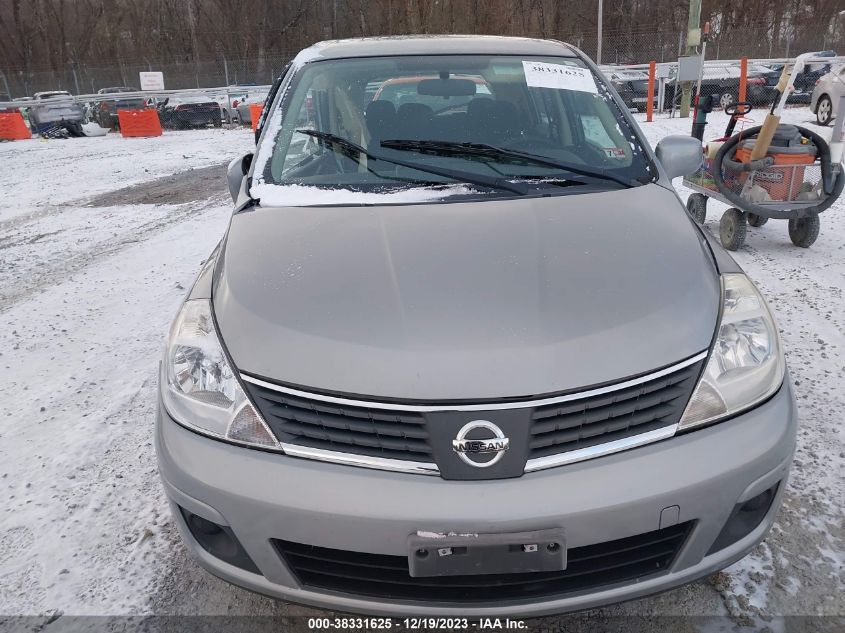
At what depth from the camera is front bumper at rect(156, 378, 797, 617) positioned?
1.44 meters

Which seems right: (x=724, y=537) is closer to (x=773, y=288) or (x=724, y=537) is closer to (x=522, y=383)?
(x=522, y=383)

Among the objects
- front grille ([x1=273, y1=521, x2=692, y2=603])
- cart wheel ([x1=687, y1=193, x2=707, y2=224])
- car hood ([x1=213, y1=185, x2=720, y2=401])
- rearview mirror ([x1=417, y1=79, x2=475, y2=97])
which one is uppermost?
rearview mirror ([x1=417, y1=79, x2=475, y2=97])

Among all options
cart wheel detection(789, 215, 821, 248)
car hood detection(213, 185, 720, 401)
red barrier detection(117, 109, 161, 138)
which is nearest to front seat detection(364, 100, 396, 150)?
car hood detection(213, 185, 720, 401)

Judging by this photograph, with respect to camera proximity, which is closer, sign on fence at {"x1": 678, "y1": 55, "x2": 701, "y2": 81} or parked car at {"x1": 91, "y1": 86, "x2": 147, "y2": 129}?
sign on fence at {"x1": 678, "y1": 55, "x2": 701, "y2": 81}

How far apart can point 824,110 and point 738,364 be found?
1477 centimetres

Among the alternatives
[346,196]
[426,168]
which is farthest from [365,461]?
[426,168]

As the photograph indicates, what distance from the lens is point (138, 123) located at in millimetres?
18188

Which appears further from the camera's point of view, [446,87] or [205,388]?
[446,87]

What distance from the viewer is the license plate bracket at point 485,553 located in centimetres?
144

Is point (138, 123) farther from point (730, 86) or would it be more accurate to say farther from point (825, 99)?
point (730, 86)

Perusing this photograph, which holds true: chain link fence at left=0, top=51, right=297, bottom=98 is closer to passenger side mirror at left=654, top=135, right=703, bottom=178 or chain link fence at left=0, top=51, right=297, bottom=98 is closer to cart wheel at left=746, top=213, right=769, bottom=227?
cart wheel at left=746, top=213, right=769, bottom=227

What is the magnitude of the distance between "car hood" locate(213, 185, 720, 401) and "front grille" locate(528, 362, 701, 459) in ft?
0.18

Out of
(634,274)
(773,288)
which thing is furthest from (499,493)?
(773,288)

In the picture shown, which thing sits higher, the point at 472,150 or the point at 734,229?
the point at 472,150
